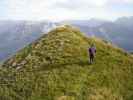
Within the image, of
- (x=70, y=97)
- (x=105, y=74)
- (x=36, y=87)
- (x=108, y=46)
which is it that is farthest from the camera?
(x=108, y=46)

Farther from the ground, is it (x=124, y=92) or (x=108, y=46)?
(x=108, y=46)

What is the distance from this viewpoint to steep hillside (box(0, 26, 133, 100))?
3991cm

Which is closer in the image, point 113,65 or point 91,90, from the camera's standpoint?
point 91,90

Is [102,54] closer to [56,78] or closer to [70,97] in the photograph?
[56,78]

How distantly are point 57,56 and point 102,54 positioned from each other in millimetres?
6874

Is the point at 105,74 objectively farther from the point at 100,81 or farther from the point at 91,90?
the point at 91,90

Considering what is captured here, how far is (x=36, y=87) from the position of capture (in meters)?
41.1

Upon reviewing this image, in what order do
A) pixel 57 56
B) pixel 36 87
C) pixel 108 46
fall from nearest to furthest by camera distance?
1. pixel 36 87
2. pixel 57 56
3. pixel 108 46

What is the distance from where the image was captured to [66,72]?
147ft

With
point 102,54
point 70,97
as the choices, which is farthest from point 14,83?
point 102,54

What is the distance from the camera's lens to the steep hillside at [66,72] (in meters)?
39.9

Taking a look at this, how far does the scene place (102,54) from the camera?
5134 centimetres

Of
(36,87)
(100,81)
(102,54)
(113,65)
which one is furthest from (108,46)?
(36,87)

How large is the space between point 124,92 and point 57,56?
12282 mm
